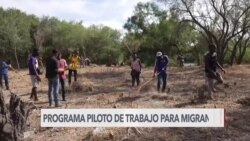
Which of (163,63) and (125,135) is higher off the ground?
(163,63)

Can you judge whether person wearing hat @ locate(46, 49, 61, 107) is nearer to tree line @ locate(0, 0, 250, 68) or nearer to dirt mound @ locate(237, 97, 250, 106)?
dirt mound @ locate(237, 97, 250, 106)

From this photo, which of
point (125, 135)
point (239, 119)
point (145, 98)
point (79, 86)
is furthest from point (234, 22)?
point (125, 135)

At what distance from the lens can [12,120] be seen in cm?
770

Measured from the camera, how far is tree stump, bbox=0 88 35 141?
750cm

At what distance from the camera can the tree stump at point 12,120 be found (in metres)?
7.50

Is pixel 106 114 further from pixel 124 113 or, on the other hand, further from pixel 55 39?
pixel 55 39

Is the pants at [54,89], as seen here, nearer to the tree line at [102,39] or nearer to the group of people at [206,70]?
the group of people at [206,70]

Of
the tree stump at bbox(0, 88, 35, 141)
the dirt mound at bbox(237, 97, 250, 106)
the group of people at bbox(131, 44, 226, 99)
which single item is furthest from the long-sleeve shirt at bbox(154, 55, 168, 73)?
the tree stump at bbox(0, 88, 35, 141)

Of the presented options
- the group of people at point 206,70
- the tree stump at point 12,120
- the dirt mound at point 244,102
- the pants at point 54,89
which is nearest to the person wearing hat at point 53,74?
the pants at point 54,89

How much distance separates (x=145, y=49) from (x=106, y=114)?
5663 cm

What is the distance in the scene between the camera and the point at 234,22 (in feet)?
116

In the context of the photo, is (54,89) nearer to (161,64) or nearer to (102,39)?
(161,64)

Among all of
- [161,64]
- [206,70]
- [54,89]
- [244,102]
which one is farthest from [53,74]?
[244,102]

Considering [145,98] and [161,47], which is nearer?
[145,98]
